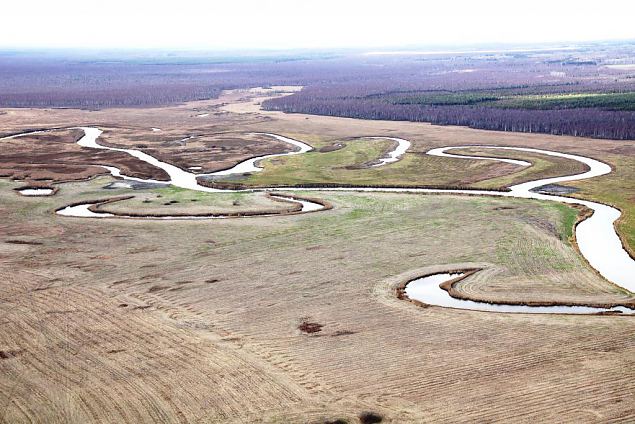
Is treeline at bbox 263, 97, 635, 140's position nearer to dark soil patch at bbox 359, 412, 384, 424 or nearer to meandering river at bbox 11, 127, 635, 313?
meandering river at bbox 11, 127, 635, 313

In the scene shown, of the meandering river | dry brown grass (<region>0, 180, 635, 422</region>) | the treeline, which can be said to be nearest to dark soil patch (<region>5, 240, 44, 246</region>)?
dry brown grass (<region>0, 180, 635, 422</region>)

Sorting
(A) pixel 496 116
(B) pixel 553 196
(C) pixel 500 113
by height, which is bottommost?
(B) pixel 553 196

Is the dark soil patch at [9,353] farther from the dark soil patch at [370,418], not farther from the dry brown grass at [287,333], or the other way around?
the dark soil patch at [370,418]

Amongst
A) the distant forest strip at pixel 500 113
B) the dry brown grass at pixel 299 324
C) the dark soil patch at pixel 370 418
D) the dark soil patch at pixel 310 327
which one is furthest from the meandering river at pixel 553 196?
the distant forest strip at pixel 500 113

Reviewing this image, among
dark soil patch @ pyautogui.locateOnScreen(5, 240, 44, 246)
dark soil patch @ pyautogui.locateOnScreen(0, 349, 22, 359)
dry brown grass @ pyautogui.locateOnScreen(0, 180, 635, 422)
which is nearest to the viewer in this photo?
dry brown grass @ pyautogui.locateOnScreen(0, 180, 635, 422)

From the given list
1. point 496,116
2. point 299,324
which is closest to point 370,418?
point 299,324

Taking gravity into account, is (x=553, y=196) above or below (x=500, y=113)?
below

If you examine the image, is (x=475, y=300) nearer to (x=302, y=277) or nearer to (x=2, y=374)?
(x=302, y=277)

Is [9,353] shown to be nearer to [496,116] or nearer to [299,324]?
[299,324]
